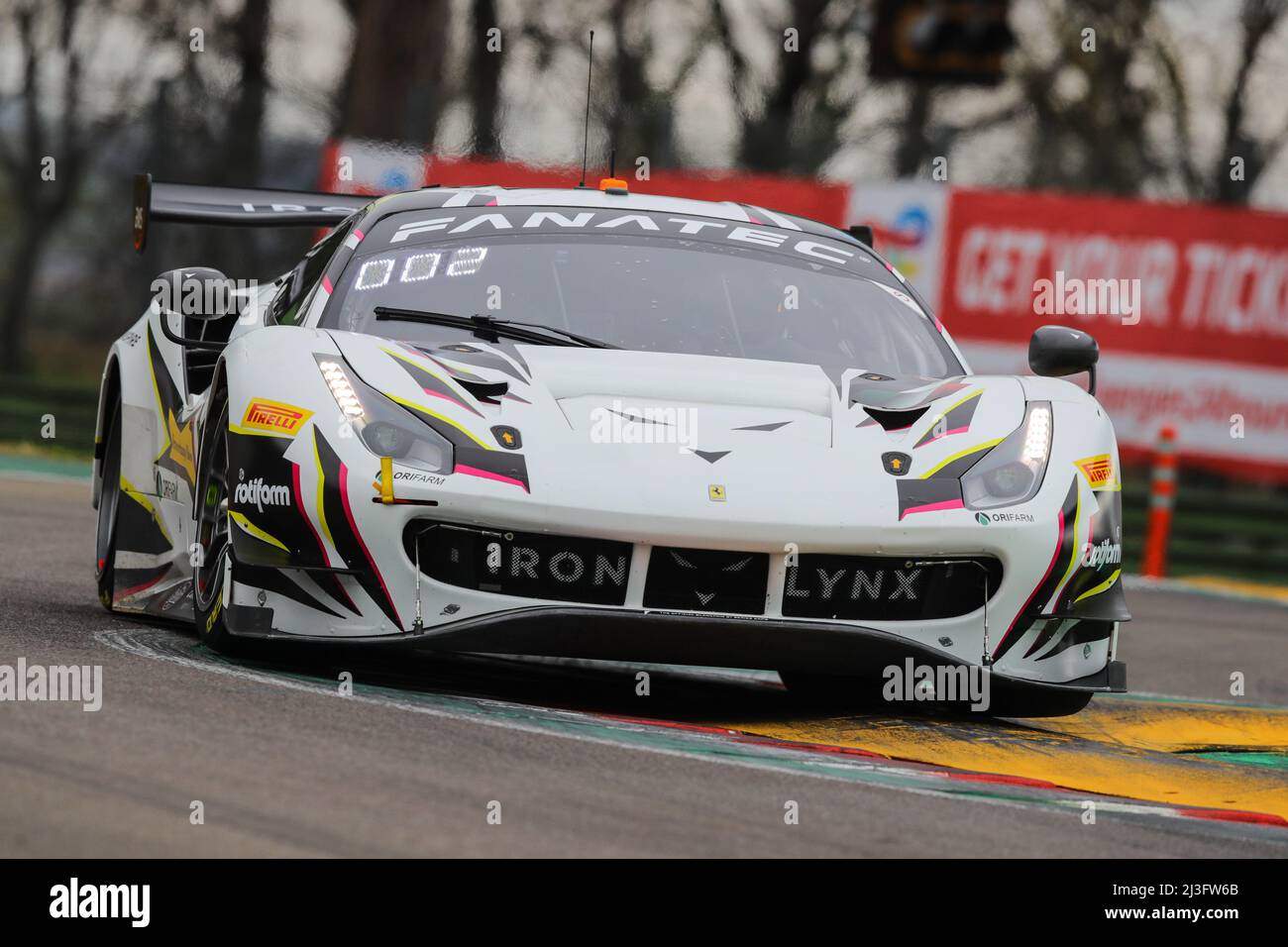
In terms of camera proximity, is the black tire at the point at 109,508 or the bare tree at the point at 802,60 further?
the bare tree at the point at 802,60

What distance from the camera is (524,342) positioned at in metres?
5.84

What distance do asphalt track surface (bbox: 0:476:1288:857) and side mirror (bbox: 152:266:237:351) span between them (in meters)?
0.99

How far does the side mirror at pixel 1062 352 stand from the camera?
20.5ft

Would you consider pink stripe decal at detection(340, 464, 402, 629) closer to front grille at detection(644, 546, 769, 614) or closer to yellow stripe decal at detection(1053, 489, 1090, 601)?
front grille at detection(644, 546, 769, 614)

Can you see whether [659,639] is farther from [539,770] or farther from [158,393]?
[158,393]

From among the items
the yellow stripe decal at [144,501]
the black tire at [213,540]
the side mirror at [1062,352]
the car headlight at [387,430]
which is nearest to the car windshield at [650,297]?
the side mirror at [1062,352]

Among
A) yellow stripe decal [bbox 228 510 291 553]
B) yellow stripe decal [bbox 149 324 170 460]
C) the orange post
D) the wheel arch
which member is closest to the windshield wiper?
yellow stripe decal [bbox 228 510 291 553]

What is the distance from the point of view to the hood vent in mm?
5492

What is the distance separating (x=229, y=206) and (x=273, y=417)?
2424mm
